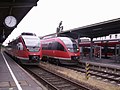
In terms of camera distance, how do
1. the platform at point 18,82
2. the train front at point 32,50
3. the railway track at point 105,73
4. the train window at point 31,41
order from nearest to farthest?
the platform at point 18,82 → the railway track at point 105,73 → the train front at point 32,50 → the train window at point 31,41

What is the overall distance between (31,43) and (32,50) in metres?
0.69

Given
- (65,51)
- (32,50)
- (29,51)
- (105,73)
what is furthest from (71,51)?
(105,73)

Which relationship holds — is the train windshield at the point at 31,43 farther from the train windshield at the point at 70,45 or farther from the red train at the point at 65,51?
the train windshield at the point at 70,45

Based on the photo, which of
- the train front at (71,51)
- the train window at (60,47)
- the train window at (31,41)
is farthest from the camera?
the train window at (60,47)

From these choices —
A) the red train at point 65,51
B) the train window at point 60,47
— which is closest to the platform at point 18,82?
the red train at point 65,51

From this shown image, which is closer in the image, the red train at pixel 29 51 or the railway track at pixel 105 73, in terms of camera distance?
the railway track at pixel 105 73

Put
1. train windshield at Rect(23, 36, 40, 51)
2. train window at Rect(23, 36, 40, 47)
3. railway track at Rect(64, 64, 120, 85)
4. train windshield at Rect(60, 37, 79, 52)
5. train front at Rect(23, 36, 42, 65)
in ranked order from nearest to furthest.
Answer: railway track at Rect(64, 64, 120, 85) → train front at Rect(23, 36, 42, 65) → train windshield at Rect(23, 36, 40, 51) → train window at Rect(23, 36, 40, 47) → train windshield at Rect(60, 37, 79, 52)

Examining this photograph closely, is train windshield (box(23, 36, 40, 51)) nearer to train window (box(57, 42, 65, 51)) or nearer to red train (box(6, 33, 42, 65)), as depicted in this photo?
red train (box(6, 33, 42, 65))

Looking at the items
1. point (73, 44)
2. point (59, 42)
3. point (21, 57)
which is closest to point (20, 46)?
point (21, 57)

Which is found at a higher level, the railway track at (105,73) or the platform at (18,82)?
the platform at (18,82)

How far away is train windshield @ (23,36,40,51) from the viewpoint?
18031 millimetres

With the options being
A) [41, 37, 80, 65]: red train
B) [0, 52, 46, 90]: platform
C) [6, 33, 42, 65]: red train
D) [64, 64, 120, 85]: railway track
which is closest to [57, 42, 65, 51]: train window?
[41, 37, 80, 65]: red train

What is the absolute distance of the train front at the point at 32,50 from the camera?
17.7 meters

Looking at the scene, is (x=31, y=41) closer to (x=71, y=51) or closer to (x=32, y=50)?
(x=32, y=50)
